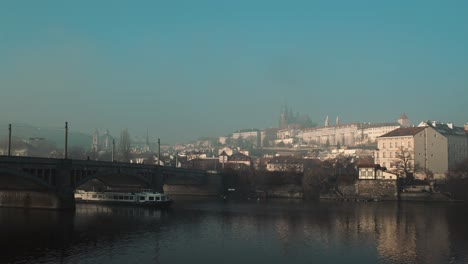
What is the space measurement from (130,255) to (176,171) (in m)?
67.3

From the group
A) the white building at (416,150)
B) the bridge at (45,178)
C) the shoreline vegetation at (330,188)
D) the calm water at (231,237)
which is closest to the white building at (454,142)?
the white building at (416,150)

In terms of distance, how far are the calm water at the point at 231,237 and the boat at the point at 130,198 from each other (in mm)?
11759

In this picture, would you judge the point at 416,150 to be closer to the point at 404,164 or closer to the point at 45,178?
the point at 404,164

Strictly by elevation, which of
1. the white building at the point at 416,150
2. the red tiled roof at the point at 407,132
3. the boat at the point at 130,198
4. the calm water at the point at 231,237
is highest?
the red tiled roof at the point at 407,132

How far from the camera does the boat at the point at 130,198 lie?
265 feet

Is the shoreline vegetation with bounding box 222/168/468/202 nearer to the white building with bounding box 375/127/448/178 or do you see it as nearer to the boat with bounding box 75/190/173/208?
the white building with bounding box 375/127/448/178

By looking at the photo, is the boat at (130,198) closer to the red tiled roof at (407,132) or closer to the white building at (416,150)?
the white building at (416,150)

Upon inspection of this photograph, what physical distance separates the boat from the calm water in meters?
11.8

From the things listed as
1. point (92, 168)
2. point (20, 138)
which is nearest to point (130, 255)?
point (92, 168)

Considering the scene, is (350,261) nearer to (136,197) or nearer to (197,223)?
(197,223)

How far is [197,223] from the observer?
57.4 m

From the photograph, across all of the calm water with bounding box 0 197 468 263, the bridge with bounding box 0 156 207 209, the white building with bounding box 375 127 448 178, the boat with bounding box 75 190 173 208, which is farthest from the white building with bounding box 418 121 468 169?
the bridge with bounding box 0 156 207 209

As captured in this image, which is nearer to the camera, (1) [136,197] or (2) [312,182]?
(1) [136,197]

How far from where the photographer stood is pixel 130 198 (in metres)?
84.3
